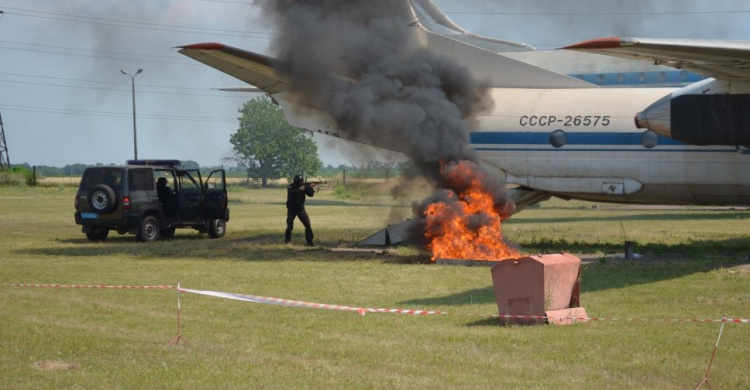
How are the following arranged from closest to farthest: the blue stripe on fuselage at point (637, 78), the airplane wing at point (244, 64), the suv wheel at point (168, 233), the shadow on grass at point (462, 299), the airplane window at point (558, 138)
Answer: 1. the shadow on grass at point (462, 299)
2. the airplane wing at point (244, 64)
3. the airplane window at point (558, 138)
4. the suv wheel at point (168, 233)
5. the blue stripe on fuselage at point (637, 78)

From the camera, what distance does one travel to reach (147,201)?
24078 mm

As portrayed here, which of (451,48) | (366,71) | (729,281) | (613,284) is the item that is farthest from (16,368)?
(451,48)

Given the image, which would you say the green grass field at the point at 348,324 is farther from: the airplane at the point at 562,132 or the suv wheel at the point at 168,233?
the suv wheel at the point at 168,233

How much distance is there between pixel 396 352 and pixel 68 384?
131 inches

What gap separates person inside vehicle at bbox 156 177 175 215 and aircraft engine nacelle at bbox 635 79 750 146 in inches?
519

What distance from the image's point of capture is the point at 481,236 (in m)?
19.0

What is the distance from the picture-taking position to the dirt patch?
8842mm

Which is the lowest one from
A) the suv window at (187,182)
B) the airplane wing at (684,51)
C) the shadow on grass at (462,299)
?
the shadow on grass at (462,299)

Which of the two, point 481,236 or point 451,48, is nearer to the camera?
point 481,236

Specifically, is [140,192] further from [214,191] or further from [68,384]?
[68,384]

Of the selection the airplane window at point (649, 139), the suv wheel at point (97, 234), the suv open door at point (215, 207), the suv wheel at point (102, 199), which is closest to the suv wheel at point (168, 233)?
the suv open door at point (215, 207)

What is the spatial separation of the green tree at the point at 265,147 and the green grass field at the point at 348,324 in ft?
215

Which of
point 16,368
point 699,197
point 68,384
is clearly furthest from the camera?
point 699,197

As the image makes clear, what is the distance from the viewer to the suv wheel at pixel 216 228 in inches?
1021
